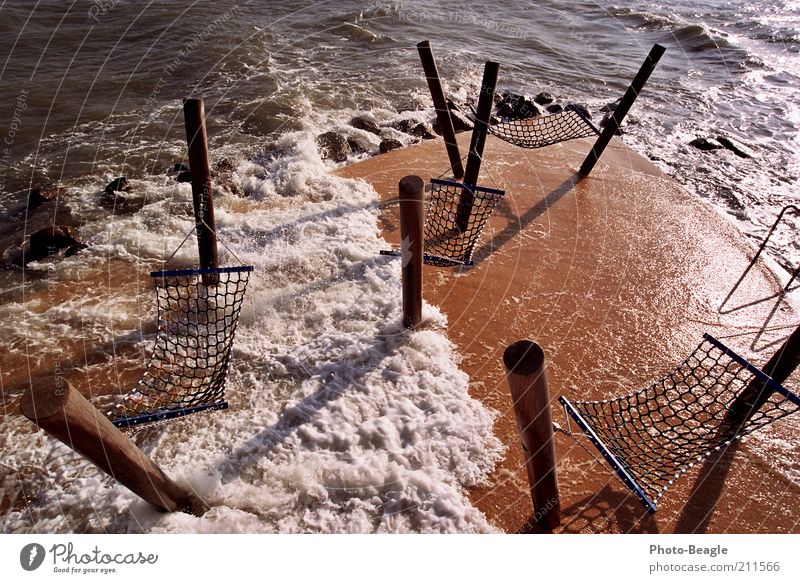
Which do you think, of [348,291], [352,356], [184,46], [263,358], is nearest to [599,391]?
[352,356]

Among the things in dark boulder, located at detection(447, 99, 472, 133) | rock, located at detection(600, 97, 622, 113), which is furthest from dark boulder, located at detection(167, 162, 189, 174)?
rock, located at detection(600, 97, 622, 113)

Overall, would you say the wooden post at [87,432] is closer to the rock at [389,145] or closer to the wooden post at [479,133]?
the wooden post at [479,133]

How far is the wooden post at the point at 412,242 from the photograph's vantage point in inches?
154

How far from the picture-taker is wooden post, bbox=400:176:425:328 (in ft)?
12.9

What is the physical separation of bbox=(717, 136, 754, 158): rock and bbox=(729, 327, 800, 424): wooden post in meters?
7.96

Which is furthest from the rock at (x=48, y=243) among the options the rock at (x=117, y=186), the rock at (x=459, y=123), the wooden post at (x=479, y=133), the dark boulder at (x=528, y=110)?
the dark boulder at (x=528, y=110)

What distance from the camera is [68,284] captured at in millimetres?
5641

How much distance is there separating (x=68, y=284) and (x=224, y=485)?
3.54 m

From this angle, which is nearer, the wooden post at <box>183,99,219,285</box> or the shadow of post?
the wooden post at <box>183,99,219,285</box>

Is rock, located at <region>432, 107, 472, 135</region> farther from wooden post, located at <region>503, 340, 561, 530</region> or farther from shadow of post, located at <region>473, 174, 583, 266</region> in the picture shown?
wooden post, located at <region>503, 340, 561, 530</region>

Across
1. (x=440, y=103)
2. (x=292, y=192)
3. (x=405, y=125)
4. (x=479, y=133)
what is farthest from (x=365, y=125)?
(x=479, y=133)

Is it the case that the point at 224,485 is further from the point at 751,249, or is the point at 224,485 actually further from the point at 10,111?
the point at 10,111

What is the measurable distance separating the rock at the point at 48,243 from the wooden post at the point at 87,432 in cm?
448
